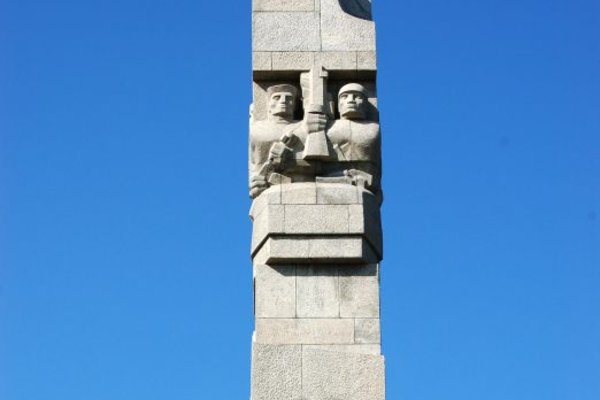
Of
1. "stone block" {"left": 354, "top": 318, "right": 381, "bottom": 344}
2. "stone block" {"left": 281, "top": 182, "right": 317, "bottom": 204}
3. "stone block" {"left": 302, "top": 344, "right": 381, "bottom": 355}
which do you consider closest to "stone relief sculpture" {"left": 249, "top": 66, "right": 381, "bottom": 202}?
"stone block" {"left": 281, "top": 182, "right": 317, "bottom": 204}

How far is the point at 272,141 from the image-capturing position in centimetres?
1530

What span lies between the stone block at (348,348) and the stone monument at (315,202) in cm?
1

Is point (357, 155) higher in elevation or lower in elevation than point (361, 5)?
lower

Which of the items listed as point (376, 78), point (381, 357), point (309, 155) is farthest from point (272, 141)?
point (381, 357)

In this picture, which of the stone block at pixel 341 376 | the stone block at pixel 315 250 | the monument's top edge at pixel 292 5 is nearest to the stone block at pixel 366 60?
the monument's top edge at pixel 292 5

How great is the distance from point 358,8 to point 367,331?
4051mm

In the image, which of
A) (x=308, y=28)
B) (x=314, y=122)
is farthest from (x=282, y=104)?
(x=308, y=28)

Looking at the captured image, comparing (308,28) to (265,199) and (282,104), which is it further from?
(265,199)

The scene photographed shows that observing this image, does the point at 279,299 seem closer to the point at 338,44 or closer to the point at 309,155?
the point at 309,155

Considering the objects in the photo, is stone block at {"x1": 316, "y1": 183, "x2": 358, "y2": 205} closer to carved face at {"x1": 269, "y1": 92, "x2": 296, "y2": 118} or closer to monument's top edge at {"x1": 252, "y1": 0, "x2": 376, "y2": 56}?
carved face at {"x1": 269, "y1": 92, "x2": 296, "y2": 118}

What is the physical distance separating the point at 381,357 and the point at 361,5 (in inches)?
173

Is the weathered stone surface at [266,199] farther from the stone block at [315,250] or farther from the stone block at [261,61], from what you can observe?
the stone block at [261,61]

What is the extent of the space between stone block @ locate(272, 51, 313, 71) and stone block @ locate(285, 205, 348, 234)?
1.71 meters

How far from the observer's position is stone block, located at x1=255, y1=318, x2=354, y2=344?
14.5m
